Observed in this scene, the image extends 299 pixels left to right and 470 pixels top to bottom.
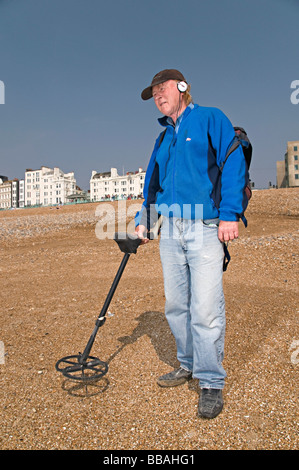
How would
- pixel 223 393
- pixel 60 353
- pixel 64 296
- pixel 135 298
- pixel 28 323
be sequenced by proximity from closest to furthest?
pixel 223 393, pixel 60 353, pixel 28 323, pixel 135 298, pixel 64 296

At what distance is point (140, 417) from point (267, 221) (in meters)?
15.7

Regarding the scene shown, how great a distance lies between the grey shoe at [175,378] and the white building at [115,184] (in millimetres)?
103421

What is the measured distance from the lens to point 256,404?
2830mm

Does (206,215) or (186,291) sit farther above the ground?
(206,215)

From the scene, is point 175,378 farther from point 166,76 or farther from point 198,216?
point 166,76

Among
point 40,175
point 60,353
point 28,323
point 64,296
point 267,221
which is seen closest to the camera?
point 60,353

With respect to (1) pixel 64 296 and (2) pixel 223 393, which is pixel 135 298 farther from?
(2) pixel 223 393

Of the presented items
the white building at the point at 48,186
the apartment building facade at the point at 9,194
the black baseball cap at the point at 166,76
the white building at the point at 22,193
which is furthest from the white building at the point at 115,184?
the black baseball cap at the point at 166,76

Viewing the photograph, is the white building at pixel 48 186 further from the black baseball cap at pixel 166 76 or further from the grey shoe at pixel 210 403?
the grey shoe at pixel 210 403

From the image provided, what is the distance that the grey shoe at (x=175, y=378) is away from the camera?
3.16m

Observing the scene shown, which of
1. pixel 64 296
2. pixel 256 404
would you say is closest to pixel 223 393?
pixel 256 404
